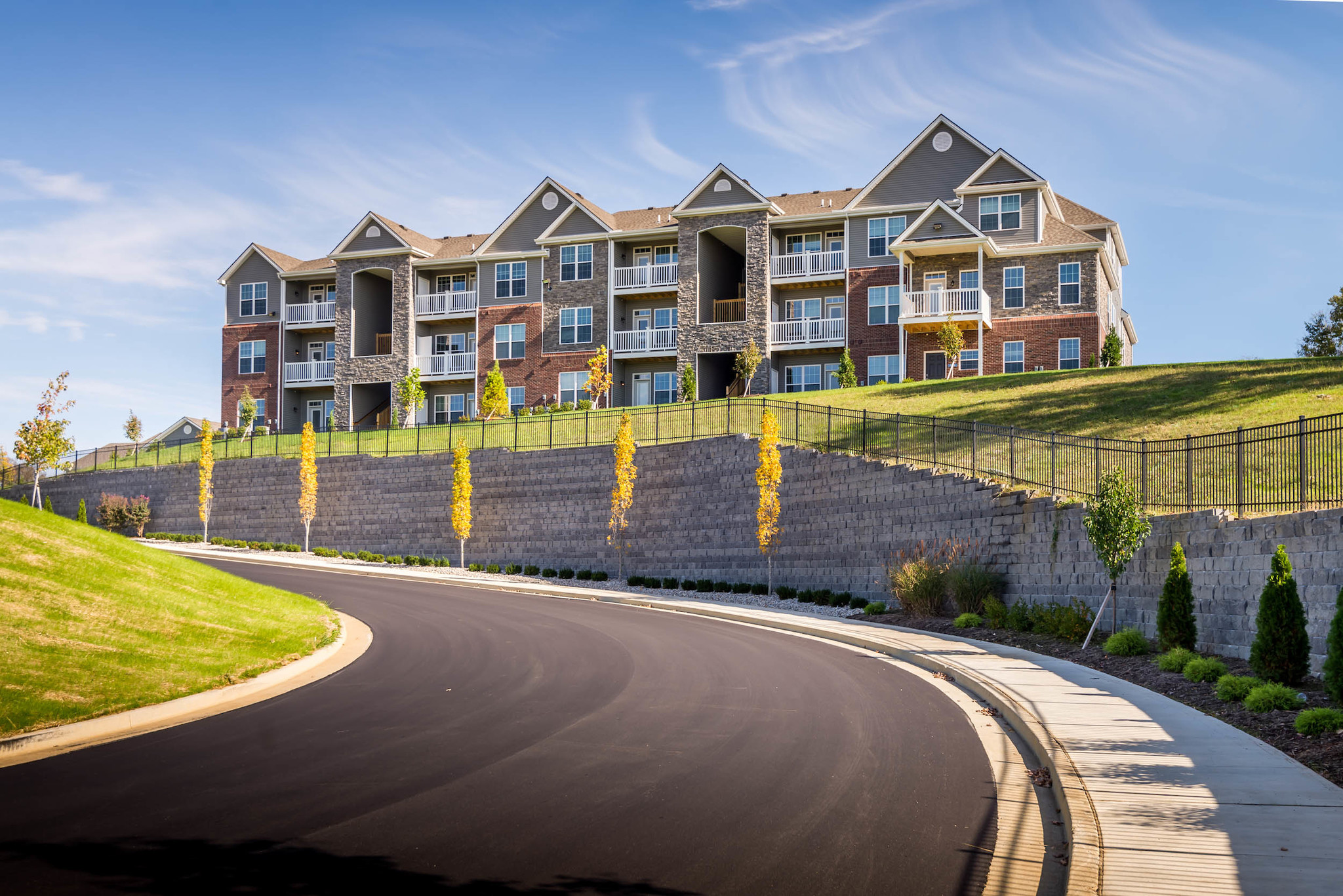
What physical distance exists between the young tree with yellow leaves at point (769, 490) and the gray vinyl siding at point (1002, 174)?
68.5 ft

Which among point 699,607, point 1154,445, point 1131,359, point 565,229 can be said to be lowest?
point 699,607

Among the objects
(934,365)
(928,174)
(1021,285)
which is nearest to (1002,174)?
(928,174)

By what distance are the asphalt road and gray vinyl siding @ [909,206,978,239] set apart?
32.9 metres

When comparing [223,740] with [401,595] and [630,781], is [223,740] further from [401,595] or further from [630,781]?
[401,595]

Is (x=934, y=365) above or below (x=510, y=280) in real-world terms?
below

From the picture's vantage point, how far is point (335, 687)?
1255cm

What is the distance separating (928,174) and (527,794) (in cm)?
4303

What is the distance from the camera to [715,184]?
47.4 metres

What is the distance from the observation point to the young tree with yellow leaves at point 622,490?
33.3 meters

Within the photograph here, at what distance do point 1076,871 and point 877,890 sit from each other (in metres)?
1.15

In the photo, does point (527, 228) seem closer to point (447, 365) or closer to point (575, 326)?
point (575, 326)

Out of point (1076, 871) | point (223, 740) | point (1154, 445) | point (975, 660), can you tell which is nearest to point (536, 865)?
point (1076, 871)

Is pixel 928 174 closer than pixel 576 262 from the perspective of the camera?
Yes

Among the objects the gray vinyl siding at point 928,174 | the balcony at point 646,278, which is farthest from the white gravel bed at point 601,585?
the gray vinyl siding at point 928,174
